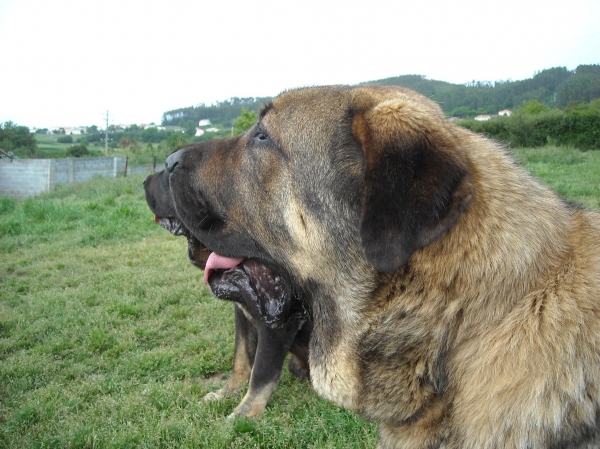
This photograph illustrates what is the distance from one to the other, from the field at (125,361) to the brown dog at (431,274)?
739mm

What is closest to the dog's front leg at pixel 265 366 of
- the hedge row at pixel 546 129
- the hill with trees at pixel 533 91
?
the hill with trees at pixel 533 91

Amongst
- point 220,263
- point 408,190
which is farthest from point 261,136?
point 408,190

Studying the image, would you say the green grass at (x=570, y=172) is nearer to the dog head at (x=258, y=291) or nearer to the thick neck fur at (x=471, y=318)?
the thick neck fur at (x=471, y=318)

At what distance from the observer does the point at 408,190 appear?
1717 mm

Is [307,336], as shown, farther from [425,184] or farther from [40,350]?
[40,350]

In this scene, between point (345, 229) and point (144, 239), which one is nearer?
point (345, 229)

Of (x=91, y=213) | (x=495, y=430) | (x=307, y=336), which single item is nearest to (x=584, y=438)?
(x=495, y=430)

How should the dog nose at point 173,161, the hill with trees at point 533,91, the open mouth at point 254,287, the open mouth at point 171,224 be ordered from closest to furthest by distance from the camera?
the open mouth at point 254,287, the dog nose at point 173,161, the open mouth at point 171,224, the hill with trees at point 533,91

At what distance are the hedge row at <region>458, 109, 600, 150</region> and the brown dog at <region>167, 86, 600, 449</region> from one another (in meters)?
24.2

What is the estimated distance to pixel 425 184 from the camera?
1693 millimetres

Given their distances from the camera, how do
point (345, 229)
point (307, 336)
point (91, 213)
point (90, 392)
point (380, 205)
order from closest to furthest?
point (380, 205) < point (345, 229) < point (307, 336) < point (90, 392) < point (91, 213)

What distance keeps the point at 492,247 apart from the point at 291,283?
3.06 feet

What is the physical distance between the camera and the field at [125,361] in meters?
3.30

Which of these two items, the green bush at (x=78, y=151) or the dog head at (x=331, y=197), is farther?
the green bush at (x=78, y=151)
